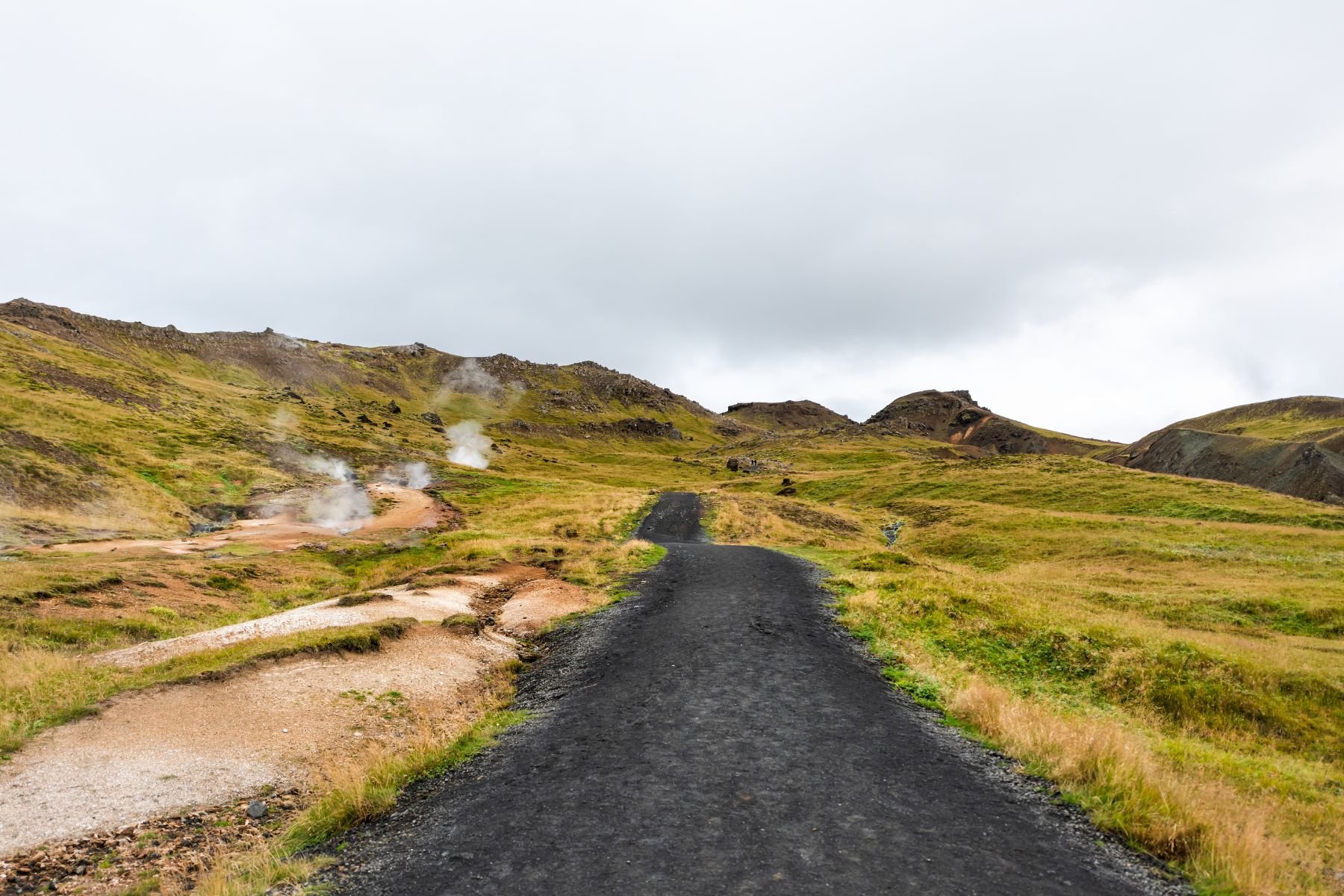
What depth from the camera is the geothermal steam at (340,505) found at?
47406mm

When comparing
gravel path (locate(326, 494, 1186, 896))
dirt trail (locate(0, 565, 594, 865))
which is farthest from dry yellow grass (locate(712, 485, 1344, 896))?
dirt trail (locate(0, 565, 594, 865))

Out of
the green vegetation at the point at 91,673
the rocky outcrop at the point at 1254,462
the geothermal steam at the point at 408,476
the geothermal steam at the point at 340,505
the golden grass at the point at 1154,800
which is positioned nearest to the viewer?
the golden grass at the point at 1154,800

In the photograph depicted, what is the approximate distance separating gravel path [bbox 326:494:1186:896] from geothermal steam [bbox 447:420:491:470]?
77693 millimetres

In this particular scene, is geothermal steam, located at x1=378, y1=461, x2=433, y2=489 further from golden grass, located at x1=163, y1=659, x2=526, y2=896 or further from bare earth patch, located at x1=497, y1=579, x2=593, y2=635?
golden grass, located at x1=163, y1=659, x2=526, y2=896

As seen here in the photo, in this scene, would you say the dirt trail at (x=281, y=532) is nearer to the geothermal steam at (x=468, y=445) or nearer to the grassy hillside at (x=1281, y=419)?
the geothermal steam at (x=468, y=445)

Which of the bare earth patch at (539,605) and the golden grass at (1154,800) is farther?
the bare earth patch at (539,605)

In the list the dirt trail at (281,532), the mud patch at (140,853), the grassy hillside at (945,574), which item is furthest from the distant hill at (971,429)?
the mud patch at (140,853)

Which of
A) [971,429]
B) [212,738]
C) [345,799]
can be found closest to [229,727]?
Result: [212,738]

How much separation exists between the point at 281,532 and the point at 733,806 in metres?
43.1

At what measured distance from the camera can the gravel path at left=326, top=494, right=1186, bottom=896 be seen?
726 centimetres

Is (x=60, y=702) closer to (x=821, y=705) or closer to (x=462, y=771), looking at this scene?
(x=462, y=771)

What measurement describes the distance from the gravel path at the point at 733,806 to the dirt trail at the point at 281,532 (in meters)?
29.8

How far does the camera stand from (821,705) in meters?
13.2

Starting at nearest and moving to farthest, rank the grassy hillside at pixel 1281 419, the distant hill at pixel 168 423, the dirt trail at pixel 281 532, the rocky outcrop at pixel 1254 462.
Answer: the dirt trail at pixel 281 532
the distant hill at pixel 168 423
the rocky outcrop at pixel 1254 462
the grassy hillside at pixel 1281 419
